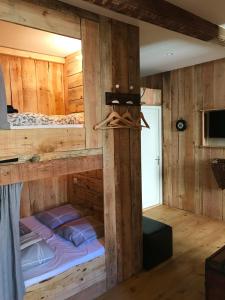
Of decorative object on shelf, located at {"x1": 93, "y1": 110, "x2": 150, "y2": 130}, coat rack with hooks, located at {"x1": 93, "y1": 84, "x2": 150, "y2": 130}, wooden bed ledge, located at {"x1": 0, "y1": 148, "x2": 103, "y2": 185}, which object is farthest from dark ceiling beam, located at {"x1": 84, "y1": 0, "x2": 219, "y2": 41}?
wooden bed ledge, located at {"x1": 0, "y1": 148, "x2": 103, "y2": 185}

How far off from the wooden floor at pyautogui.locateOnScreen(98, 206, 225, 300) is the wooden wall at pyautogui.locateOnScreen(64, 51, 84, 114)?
6.61ft

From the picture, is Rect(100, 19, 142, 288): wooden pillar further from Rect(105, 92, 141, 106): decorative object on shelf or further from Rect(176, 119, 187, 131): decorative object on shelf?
Rect(176, 119, 187, 131): decorative object on shelf

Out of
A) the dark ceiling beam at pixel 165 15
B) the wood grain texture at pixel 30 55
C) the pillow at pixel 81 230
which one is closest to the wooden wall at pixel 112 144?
the pillow at pixel 81 230

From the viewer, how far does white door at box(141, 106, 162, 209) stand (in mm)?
4785

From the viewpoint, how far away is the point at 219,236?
11.9ft

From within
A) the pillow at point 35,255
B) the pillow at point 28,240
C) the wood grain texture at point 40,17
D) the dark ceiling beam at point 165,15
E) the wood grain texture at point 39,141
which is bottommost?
the pillow at point 35,255

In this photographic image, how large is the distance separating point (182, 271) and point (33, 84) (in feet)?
9.56

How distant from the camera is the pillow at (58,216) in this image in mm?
3012

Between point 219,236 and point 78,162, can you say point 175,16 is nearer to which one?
point 78,162

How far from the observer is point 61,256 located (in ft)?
7.77

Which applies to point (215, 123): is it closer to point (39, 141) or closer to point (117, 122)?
point (117, 122)

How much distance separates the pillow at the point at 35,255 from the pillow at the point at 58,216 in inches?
25.4

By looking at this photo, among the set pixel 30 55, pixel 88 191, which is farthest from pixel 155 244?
pixel 30 55

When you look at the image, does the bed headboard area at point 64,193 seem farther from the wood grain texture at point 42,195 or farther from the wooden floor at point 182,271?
the wooden floor at point 182,271
